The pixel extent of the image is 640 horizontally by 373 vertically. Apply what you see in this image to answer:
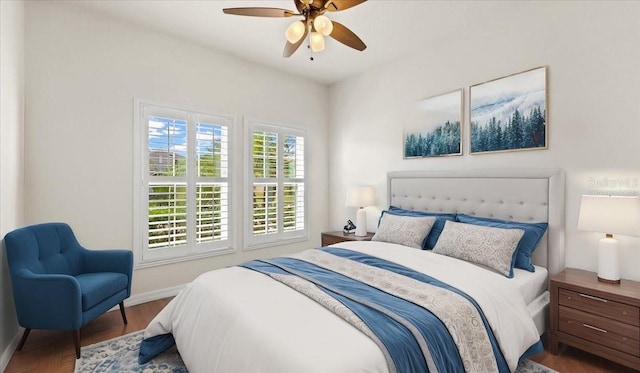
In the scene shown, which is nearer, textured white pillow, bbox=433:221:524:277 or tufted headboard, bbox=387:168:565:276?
textured white pillow, bbox=433:221:524:277

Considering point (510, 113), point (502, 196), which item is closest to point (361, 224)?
point (502, 196)

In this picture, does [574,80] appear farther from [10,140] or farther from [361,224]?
[10,140]

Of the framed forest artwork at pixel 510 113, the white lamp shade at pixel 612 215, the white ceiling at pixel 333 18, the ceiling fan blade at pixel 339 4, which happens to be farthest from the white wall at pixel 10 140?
the white lamp shade at pixel 612 215

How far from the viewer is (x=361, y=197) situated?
4.10 m

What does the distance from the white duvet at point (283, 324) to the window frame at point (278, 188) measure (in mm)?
1828

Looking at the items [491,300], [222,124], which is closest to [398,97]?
[222,124]

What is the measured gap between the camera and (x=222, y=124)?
386cm

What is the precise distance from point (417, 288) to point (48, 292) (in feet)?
8.26

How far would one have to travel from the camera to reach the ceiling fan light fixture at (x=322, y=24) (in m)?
2.15

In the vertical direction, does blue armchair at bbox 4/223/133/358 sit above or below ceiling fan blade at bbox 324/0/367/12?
below

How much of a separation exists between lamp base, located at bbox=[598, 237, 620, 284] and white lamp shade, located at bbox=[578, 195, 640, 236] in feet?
0.44

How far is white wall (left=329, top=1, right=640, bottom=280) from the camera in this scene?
7.70ft

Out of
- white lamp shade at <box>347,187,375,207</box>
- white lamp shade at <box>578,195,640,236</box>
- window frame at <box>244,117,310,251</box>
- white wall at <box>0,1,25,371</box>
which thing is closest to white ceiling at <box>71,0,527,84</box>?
white wall at <box>0,1,25,371</box>

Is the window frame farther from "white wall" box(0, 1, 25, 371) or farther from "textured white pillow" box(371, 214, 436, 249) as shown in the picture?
"white wall" box(0, 1, 25, 371)
